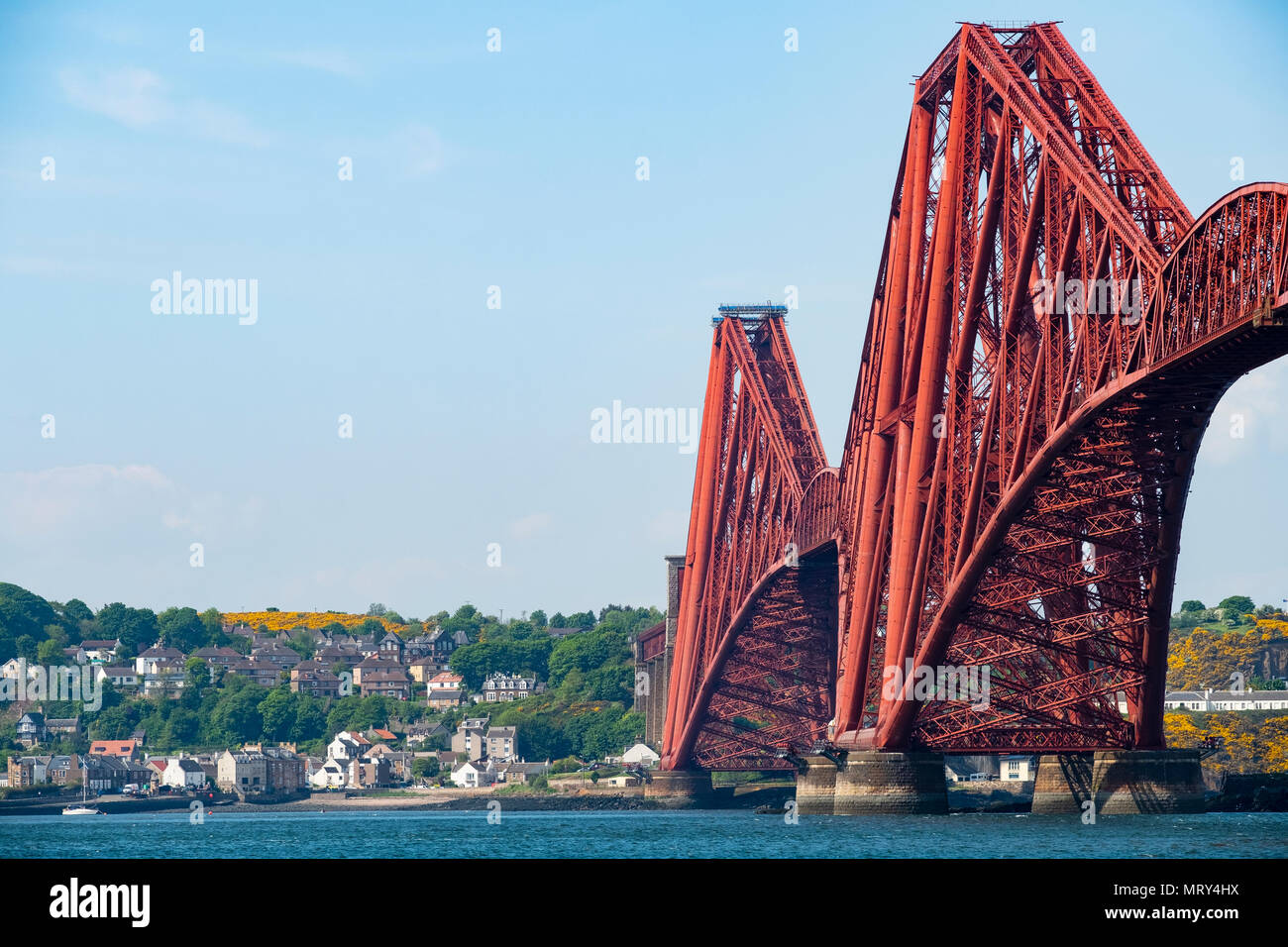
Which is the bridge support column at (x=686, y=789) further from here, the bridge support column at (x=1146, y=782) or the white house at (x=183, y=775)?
the white house at (x=183, y=775)

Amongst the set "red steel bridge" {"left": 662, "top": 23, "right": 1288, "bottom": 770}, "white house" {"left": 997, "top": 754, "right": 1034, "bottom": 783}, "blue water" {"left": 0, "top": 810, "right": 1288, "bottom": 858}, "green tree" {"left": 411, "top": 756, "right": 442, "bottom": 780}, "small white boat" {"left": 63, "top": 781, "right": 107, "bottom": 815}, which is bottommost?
"small white boat" {"left": 63, "top": 781, "right": 107, "bottom": 815}

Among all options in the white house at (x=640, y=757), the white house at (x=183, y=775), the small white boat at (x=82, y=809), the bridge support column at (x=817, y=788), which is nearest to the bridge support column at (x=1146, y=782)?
the bridge support column at (x=817, y=788)

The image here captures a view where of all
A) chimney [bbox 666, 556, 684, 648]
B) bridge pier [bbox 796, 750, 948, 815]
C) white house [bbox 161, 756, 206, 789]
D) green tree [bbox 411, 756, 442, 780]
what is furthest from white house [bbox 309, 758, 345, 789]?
bridge pier [bbox 796, 750, 948, 815]

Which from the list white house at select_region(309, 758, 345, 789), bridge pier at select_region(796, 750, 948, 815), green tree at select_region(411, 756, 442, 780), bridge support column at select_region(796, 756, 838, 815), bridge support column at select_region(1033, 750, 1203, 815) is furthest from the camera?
green tree at select_region(411, 756, 442, 780)

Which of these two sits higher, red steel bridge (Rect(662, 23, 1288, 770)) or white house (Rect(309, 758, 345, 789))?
red steel bridge (Rect(662, 23, 1288, 770))

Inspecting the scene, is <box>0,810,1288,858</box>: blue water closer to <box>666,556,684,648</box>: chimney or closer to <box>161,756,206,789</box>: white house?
<box>666,556,684,648</box>: chimney

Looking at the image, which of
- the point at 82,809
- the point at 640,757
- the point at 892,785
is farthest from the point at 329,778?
the point at 892,785

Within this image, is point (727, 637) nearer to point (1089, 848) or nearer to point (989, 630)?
point (989, 630)

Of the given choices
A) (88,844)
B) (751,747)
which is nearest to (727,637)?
(751,747)
